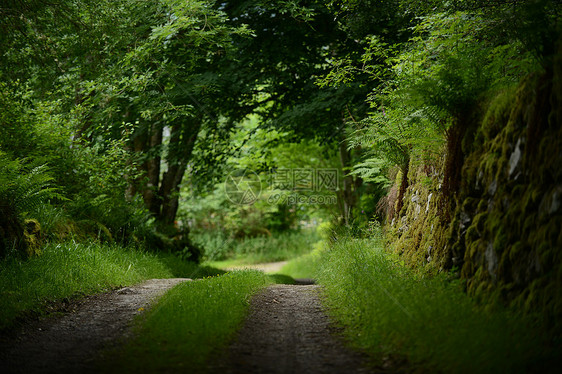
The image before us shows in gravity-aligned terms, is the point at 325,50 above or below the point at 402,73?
above

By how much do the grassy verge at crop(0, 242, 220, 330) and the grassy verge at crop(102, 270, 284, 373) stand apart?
148 centimetres

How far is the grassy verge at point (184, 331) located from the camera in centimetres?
410

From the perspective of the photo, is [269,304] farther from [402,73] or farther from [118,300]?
[402,73]

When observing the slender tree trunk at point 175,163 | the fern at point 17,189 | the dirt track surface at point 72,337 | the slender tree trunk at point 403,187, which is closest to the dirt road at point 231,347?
the dirt track surface at point 72,337

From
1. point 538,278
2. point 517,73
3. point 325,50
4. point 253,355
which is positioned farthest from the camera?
point 325,50

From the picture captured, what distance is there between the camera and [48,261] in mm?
7574

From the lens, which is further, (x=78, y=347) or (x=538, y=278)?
(x=78, y=347)

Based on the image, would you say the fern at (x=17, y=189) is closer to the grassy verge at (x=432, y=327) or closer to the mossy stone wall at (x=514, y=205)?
the grassy verge at (x=432, y=327)

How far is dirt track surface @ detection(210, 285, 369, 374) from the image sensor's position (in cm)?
415

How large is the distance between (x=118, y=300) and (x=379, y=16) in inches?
314

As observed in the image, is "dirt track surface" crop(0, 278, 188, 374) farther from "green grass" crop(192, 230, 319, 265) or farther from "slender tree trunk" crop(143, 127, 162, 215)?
"green grass" crop(192, 230, 319, 265)

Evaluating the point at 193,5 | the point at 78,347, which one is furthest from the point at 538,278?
the point at 193,5

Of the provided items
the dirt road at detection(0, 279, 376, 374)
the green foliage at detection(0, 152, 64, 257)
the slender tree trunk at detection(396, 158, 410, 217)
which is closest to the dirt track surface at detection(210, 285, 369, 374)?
the dirt road at detection(0, 279, 376, 374)

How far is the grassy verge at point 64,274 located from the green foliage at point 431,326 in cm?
395
